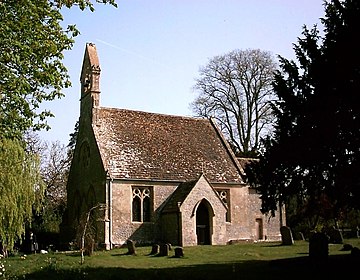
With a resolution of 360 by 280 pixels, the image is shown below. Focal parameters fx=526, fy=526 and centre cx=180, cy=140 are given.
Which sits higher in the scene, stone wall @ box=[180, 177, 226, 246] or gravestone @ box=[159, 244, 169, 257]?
stone wall @ box=[180, 177, 226, 246]

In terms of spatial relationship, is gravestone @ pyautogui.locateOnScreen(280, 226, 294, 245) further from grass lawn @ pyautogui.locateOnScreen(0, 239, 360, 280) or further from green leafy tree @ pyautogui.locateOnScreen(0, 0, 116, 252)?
green leafy tree @ pyautogui.locateOnScreen(0, 0, 116, 252)

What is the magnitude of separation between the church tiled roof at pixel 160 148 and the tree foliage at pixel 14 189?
Answer: 25.9ft

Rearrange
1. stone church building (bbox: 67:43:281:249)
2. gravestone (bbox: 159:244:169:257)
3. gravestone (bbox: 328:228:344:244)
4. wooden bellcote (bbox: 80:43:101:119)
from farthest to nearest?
wooden bellcote (bbox: 80:43:101:119) → stone church building (bbox: 67:43:281:249) → gravestone (bbox: 328:228:344:244) → gravestone (bbox: 159:244:169:257)

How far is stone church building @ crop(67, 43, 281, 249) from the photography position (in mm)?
35094

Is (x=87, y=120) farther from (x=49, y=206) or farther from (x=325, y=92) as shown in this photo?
(x=325, y=92)

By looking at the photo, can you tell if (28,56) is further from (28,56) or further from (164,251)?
(164,251)

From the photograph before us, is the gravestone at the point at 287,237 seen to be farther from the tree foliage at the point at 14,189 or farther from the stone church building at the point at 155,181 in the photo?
the tree foliage at the point at 14,189

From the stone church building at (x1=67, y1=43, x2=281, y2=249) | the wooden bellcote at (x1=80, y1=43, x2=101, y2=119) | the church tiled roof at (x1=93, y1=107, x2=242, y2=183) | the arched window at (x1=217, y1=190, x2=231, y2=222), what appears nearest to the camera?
the stone church building at (x1=67, y1=43, x2=281, y2=249)

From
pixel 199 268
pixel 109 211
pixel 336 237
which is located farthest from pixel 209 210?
pixel 199 268

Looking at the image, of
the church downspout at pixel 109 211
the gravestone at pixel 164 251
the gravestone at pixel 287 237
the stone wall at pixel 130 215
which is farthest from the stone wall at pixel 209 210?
the gravestone at pixel 164 251

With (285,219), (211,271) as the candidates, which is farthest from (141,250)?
(285,219)

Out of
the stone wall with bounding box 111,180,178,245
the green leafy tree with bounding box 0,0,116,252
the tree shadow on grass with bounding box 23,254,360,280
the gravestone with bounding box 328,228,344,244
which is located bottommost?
the tree shadow on grass with bounding box 23,254,360,280

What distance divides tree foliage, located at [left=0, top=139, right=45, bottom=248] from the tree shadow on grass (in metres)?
6.87

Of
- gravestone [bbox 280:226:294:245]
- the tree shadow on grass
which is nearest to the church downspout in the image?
gravestone [bbox 280:226:294:245]
